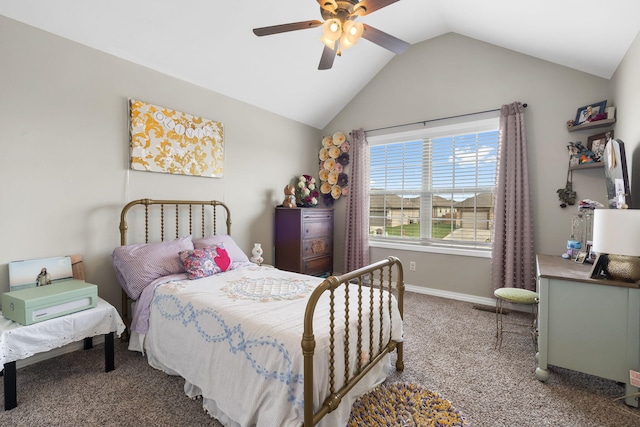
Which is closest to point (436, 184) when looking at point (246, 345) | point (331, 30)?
point (331, 30)

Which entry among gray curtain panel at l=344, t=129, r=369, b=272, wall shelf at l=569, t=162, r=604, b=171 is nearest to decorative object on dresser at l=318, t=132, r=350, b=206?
gray curtain panel at l=344, t=129, r=369, b=272

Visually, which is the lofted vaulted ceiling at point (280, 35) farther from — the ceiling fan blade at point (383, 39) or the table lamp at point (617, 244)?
the table lamp at point (617, 244)

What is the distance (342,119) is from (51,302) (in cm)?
399

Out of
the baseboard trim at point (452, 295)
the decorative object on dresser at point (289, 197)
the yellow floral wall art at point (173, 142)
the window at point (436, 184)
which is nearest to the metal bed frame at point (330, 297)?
the yellow floral wall art at point (173, 142)

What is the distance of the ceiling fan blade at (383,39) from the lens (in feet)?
6.50

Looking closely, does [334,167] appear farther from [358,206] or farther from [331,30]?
[331,30]

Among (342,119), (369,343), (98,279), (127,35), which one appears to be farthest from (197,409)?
(342,119)

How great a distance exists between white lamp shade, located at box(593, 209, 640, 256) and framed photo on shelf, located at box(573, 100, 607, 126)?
63.8 inches

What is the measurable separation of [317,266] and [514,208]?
2.45 metres

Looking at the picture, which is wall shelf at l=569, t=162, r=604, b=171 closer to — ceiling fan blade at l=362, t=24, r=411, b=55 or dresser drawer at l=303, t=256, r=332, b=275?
ceiling fan blade at l=362, t=24, r=411, b=55

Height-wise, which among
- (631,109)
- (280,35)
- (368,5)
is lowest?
(631,109)

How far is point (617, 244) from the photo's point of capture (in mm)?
1693

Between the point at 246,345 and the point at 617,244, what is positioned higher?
the point at 617,244

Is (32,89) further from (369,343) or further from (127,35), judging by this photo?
(369,343)
